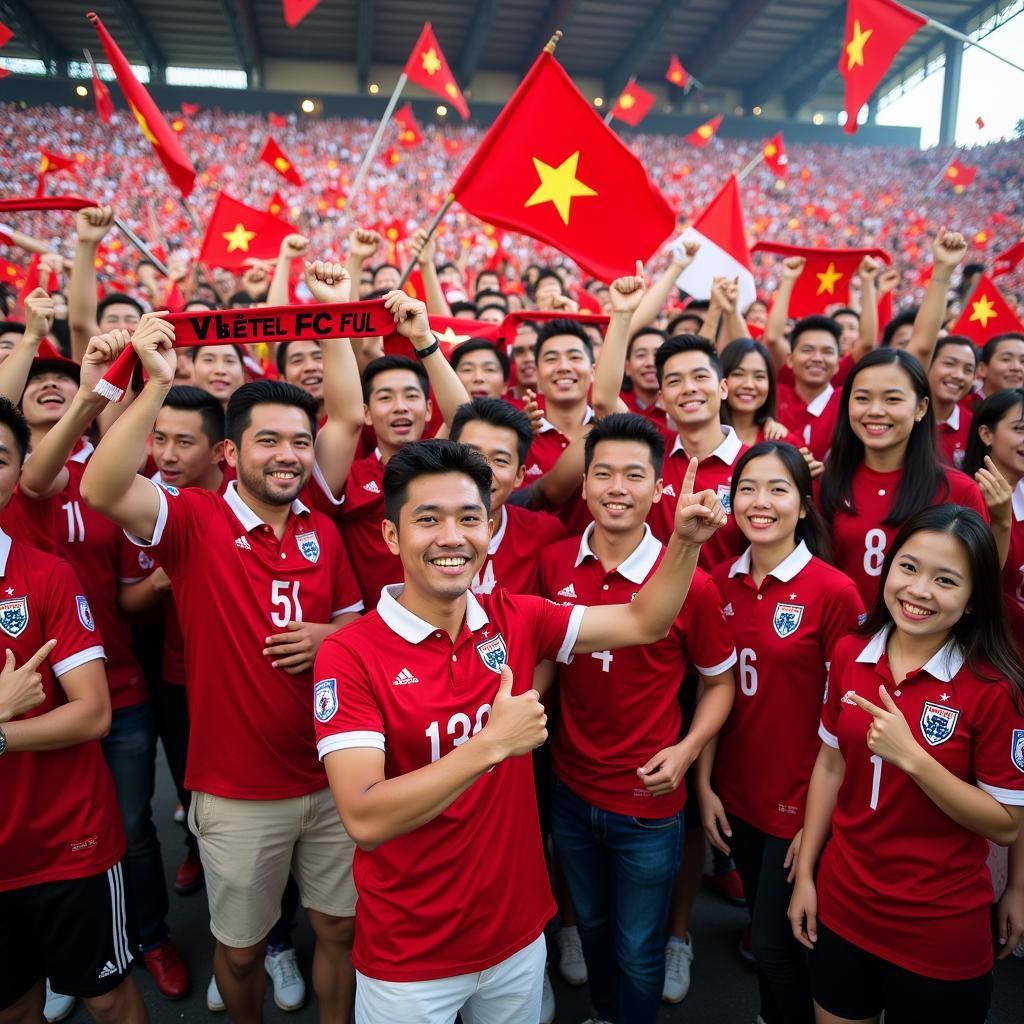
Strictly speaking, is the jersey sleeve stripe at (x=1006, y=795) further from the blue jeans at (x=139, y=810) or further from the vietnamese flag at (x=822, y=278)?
the vietnamese flag at (x=822, y=278)

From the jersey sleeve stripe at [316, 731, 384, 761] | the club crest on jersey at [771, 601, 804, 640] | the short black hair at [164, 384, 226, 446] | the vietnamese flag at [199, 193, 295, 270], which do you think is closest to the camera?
the jersey sleeve stripe at [316, 731, 384, 761]

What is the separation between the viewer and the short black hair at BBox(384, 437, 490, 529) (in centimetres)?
205

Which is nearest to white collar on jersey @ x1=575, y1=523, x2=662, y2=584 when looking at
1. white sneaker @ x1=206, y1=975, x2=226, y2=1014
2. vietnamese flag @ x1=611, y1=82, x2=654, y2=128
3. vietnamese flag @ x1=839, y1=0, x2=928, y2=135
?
white sneaker @ x1=206, y1=975, x2=226, y2=1014

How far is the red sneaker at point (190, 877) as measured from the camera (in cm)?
362

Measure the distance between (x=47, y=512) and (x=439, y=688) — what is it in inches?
75.3

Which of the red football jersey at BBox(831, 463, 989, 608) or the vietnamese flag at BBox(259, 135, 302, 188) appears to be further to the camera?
the vietnamese flag at BBox(259, 135, 302, 188)

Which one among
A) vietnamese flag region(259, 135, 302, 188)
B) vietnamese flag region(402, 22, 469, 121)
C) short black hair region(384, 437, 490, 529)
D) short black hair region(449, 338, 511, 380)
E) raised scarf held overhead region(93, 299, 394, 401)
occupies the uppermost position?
vietnamese flag region(402, 22, 469, 121)

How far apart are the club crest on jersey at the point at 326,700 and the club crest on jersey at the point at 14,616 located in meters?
1.10

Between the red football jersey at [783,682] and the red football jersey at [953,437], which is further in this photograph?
the red football jersey at [953,437]

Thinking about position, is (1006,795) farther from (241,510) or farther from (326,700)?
(241,510)

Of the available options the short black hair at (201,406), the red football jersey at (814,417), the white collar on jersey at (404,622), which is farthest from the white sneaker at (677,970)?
the short black hair at (201,406)

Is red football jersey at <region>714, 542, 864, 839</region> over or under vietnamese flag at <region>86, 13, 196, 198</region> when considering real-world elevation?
under

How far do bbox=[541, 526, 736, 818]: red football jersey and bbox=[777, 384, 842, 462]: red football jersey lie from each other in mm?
1934

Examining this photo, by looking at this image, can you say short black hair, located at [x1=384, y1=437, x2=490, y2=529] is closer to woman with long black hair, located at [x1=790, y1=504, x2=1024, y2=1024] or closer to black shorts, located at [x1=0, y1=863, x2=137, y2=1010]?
woman with long black hair, located at [x1=790, y1=504, x2=1024, y2=1024]
